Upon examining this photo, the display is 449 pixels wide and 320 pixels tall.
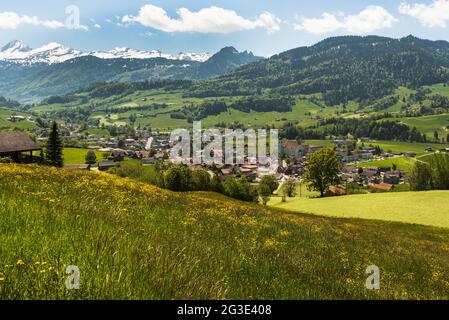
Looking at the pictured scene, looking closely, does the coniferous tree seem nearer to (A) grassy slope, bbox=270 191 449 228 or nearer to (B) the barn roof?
(B) the barn roof

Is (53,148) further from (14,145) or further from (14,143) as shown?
(14,145)

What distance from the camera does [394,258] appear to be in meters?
19.3

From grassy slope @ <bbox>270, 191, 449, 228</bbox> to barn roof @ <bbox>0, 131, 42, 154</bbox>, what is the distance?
2099 inches

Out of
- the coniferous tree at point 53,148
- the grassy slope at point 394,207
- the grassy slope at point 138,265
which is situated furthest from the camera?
the coniferous tree at point 53,148

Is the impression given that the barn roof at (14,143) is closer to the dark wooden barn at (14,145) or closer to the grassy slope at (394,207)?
the dark wooden barn at (14,145)

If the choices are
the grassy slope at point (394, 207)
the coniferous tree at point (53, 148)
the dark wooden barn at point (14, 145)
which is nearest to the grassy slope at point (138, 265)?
the grassy slope at point (394, 207)

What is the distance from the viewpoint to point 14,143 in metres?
69.4

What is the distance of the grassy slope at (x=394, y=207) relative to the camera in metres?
53.5

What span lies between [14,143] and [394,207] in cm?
6931

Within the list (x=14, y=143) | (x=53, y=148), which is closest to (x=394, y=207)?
(x=14, y=143)

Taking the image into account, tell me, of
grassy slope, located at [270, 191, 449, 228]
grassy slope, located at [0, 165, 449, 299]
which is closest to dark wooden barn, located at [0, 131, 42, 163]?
grassy slope, located at [270, 191, 449, 228]

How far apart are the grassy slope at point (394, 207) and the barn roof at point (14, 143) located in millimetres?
53305

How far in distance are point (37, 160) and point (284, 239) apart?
83540 millimetres
